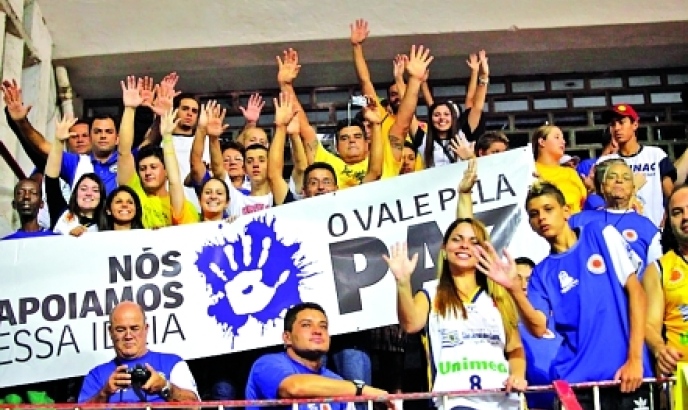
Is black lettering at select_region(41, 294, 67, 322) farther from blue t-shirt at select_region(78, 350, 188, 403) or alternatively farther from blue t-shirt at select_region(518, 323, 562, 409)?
blue t-shirt at select_region(518, 323, 562, 409)

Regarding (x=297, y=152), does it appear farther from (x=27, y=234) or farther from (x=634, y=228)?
(x=634, y=228)

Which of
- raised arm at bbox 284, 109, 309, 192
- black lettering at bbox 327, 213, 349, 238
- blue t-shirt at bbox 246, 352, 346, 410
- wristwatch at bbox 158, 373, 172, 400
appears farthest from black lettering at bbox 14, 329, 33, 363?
raised arm at bbox 284, 109, 309, 192

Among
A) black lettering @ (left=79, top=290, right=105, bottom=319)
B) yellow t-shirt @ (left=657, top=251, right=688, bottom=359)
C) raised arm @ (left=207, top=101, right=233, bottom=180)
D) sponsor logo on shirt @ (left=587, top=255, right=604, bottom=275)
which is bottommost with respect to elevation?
yellow t-shirt @ (left=657, top=251, right=688, bottom=359)

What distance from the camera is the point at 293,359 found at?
523 cm

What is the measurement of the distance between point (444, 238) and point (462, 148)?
185 cm

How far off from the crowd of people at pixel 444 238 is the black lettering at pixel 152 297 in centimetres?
43

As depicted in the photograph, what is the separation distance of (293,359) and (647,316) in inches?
69.5

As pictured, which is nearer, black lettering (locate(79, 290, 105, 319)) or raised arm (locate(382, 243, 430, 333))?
raised arm (locate(382, 243, 430, 333))

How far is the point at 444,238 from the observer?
17.1 feet

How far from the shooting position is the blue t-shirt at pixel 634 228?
18.2ft

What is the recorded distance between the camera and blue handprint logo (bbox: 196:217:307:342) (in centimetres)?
641

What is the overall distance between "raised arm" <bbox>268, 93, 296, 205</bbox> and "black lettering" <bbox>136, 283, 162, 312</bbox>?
1.04m

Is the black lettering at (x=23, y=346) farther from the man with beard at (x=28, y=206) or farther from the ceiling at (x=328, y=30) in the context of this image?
the ceiling at (x=328, y=30)

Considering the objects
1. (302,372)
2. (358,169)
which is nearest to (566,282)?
(302,372)
